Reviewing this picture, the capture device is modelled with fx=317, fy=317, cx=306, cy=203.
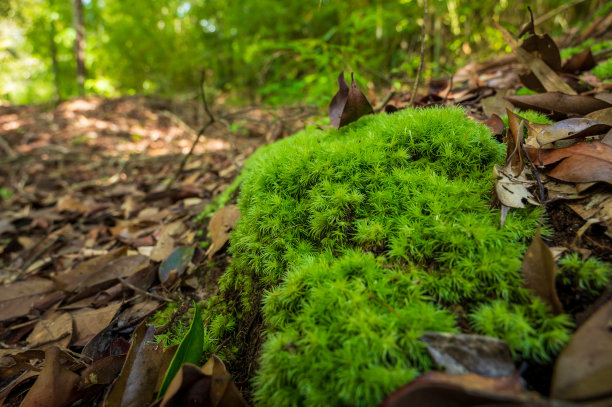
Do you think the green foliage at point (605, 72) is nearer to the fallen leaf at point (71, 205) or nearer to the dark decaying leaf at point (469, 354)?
the dark decaying leaf at point (469, 354)

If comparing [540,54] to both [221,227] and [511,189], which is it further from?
[221,227]

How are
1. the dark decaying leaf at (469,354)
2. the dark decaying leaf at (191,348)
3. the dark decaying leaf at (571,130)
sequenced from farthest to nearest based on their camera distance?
the dark decaying leaf at (571,130) → the dark decaying leaf at (191,348) → the dark decaying leaf at (469,354)

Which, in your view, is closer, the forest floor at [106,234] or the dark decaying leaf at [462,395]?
the dark decaying leaf at [462,395]

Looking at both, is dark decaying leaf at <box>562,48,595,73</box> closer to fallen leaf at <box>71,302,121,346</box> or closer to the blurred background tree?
the blurred background tree

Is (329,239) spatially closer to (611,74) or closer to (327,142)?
(327,142)

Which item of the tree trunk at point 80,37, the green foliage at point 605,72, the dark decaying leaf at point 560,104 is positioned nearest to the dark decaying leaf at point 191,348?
the dark decaying leaf at point 560,104

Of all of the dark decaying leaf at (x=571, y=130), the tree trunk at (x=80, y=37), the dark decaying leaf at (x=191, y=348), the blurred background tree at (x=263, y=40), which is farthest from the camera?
the tree trunk at (x=80, y=37)
